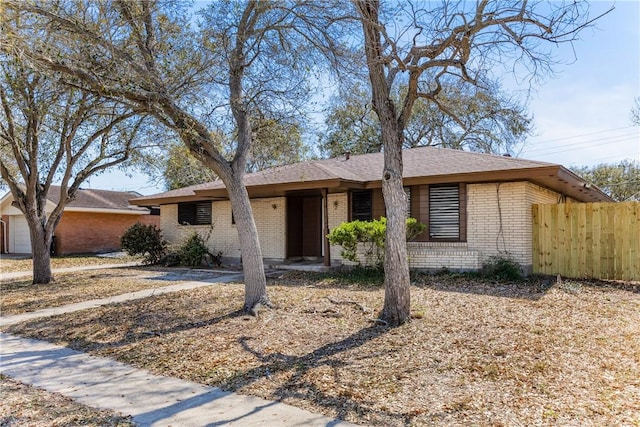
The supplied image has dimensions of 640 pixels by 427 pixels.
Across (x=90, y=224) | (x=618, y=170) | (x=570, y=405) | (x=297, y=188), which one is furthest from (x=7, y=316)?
(x=618, y=170)

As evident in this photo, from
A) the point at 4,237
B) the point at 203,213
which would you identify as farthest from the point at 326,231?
the point at 4,237

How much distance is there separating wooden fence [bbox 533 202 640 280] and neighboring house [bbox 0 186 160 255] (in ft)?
70.3

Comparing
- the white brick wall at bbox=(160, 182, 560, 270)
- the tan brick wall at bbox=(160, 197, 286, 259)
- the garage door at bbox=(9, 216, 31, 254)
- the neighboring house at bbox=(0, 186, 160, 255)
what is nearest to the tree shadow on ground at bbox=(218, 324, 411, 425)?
the white brick wall at bbox=(160, 182, 560, 270)

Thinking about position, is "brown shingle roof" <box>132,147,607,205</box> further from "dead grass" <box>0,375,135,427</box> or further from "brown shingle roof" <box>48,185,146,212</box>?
"brown shingle roof" <box>48,185,146,212</box>

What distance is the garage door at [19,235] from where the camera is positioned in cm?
2575

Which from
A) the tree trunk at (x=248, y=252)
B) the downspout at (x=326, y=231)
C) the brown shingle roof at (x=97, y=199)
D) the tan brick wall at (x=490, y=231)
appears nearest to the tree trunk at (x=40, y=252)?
the tree trunk at (x=248, y=252)

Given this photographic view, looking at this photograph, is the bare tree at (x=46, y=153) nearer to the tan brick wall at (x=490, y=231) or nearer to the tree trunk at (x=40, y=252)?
the tree trunk at (x=40, y=252)

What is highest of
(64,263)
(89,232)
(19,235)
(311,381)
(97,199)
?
(97,199)

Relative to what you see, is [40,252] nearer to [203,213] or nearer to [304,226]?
[203,213]

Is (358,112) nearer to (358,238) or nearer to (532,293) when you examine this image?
→ (358,238)

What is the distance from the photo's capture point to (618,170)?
29.7 meters

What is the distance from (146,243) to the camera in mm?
17031

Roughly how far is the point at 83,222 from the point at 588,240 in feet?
76.9

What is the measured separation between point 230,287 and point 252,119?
13.5ft
